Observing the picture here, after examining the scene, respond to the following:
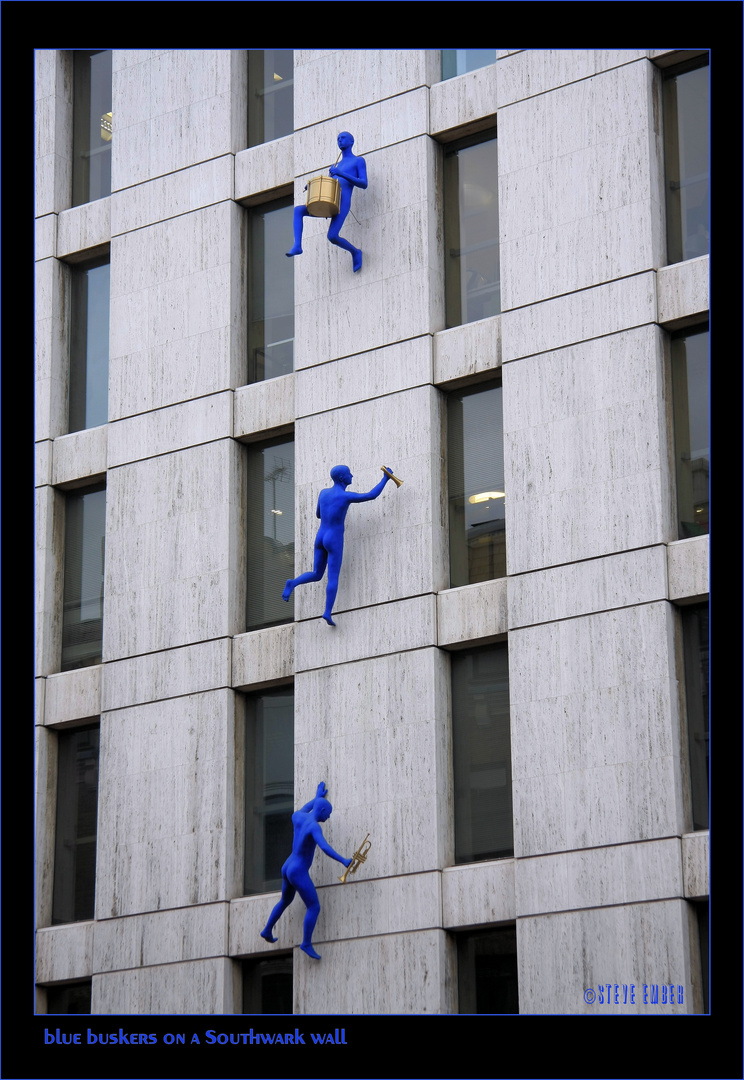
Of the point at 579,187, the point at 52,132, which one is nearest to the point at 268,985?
A: the point at 579,187

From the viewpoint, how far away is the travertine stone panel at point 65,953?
23.8 m

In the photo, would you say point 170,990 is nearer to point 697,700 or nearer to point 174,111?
point 697,700

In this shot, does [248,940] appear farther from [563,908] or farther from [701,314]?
[701,314]

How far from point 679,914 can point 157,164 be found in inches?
533

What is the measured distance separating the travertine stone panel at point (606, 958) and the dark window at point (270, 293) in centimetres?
879

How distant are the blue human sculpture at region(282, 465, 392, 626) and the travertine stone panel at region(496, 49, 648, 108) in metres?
5.06

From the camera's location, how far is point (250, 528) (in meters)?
24.4

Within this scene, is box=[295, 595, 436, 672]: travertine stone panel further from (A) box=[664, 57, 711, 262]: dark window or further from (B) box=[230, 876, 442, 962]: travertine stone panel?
(A) box=[664, 57, 711, 262]: dark window

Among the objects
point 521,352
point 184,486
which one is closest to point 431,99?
point 521,352

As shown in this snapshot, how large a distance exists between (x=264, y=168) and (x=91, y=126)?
4306 mm

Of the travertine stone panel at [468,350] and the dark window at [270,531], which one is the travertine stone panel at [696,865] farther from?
the dark window at [270,531]

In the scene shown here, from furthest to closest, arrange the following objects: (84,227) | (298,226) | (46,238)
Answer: (46,238) → (84,227) → (298,226)

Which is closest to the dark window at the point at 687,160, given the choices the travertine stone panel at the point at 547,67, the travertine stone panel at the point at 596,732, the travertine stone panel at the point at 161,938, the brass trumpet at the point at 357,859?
the travertine stone panel at the point at 547,67

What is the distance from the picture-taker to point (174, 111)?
26375mm
